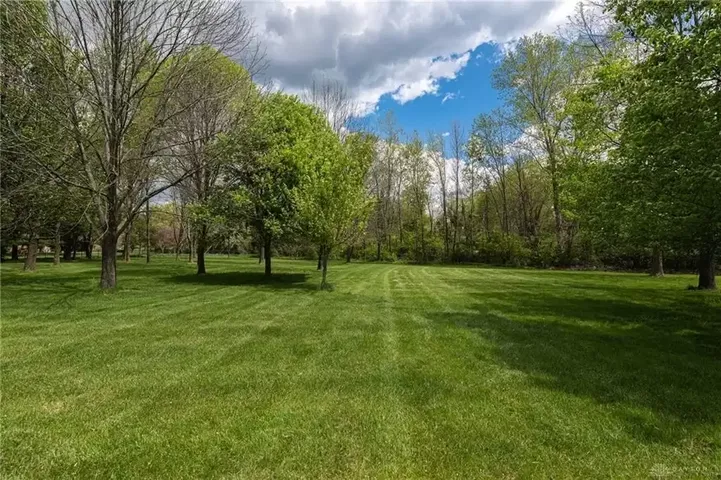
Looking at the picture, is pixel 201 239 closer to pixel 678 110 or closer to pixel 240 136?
pixel 240 136

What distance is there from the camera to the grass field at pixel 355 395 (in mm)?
3170

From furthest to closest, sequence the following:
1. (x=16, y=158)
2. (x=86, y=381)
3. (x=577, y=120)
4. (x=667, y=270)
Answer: (x=667, y=270) < (x=577, y=120) < (x=16, y=158) < (x=86, y=381)

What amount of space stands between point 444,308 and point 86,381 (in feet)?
24.1

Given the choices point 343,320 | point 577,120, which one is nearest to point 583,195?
point 577,120

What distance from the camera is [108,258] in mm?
12273

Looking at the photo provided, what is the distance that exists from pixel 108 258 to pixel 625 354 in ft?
41.4

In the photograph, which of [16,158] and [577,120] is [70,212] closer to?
[16,158]

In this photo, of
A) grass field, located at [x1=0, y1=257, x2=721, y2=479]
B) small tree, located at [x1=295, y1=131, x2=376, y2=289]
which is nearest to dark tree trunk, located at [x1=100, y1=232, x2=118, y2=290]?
grass field, located at [x1=0, y1=257, x2=721, y2=479]

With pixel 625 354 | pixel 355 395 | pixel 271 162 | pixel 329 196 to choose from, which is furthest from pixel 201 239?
pixel 625 354

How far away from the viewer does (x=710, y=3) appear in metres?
6.02

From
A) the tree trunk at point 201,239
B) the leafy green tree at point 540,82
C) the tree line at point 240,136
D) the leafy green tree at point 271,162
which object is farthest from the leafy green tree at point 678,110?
the leafy green tree at point 540,82

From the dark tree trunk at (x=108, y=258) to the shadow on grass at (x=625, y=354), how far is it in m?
9.05

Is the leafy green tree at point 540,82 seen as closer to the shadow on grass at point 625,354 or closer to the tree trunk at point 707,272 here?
the tree trunk at point 707,272

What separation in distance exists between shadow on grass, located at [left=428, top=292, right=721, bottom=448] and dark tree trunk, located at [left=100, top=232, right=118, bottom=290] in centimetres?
905
